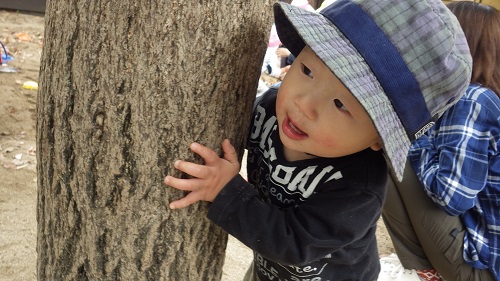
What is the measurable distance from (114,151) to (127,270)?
0.35 metres

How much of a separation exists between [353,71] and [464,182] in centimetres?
→ 151

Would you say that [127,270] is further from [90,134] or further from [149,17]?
[149,17]

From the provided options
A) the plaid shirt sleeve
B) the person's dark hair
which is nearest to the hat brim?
the plaid shirt sleeve

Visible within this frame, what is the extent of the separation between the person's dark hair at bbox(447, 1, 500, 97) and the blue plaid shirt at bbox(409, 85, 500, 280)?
17cm

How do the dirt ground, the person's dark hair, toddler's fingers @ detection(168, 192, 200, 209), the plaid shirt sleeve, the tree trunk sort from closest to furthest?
the tree trunk → toddler's fingers @ detection(168, 192, 200, 209) → the plaid shirt sleeve → the person's dark hair → the dirt ground

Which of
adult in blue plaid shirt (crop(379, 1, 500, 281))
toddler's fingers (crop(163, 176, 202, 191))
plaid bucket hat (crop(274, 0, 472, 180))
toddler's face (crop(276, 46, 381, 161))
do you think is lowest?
adult in blue plaid shirt (crop(379, 1, 500, 281))

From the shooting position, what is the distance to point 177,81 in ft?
3.86

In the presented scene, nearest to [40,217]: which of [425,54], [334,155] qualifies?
[334,155]

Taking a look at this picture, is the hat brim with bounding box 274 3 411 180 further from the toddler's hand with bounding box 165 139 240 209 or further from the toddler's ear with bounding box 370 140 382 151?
the toddler's hand with bounding box 165 139 240 209

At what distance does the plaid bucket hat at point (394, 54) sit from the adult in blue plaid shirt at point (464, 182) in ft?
4.23

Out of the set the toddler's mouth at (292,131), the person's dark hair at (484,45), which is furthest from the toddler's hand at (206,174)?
the person's dark hair at (484,45)

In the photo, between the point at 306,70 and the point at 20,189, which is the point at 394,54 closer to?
the point at 306,70

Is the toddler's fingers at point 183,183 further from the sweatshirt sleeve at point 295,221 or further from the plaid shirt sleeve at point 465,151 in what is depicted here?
the plaid shirt sleeve at point 465,151

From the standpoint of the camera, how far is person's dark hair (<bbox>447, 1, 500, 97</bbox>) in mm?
2646
